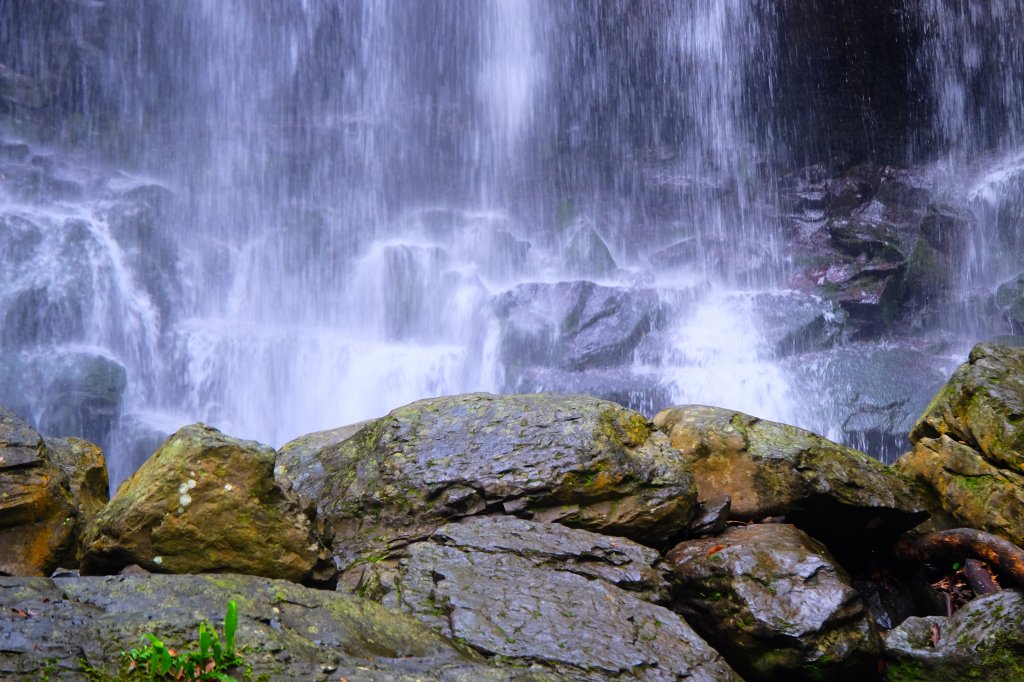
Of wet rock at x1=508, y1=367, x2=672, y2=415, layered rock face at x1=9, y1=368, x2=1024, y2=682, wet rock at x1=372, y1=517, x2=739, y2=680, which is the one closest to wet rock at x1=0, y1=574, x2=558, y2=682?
layered rock face at x1=9, y1=368, x2=1024, y2=682

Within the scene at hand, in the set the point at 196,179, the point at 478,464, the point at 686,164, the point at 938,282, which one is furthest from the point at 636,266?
the point at 478,464

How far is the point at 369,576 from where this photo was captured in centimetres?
384

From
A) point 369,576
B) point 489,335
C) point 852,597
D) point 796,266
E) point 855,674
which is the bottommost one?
point 855,674

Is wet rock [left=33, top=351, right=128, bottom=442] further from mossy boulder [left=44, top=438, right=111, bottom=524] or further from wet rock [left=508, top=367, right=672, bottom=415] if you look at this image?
mossy boulder [left=44, top=438, right=111, bottom=524]

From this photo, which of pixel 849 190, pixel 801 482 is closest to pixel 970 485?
pixel 801 482

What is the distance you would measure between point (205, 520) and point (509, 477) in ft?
5.61

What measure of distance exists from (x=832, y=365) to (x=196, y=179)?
51.5 ft

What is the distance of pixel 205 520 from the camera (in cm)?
361

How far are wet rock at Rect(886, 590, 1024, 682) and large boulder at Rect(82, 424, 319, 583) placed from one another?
320 centimetres

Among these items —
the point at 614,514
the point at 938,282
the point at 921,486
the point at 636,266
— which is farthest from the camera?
the point at 636,266

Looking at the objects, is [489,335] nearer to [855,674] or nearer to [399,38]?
[399,38]

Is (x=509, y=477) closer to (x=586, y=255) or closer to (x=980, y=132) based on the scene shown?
(x=586, y=255)

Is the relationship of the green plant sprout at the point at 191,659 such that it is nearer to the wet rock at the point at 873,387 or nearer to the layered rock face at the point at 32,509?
the layered rock face at the point at 32,509

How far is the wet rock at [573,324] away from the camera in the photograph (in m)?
15.0
